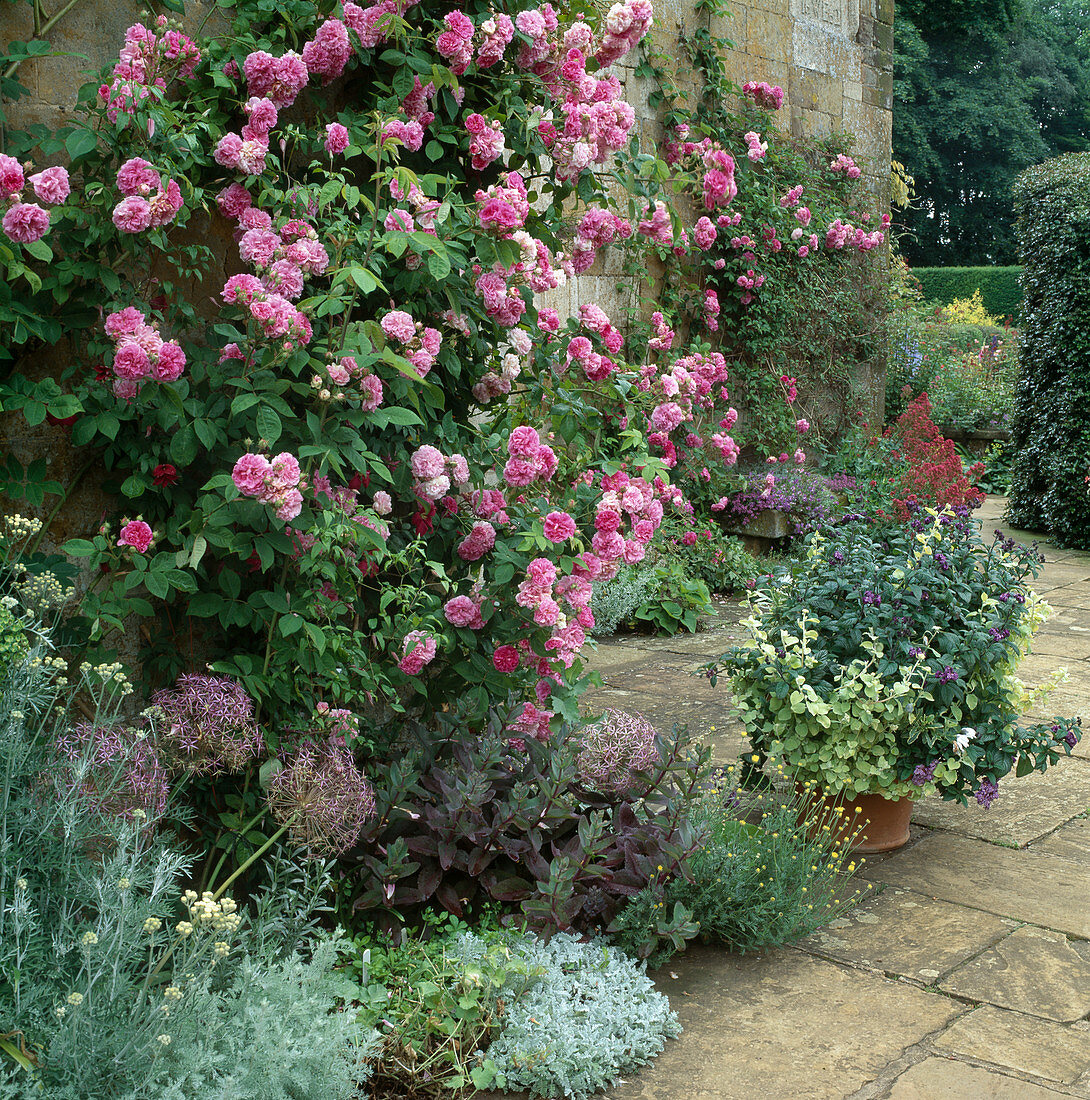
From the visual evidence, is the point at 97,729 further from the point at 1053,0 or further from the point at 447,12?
the point at 1053,0

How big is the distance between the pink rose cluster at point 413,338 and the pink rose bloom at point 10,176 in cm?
80

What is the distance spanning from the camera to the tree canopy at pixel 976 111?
26.5m

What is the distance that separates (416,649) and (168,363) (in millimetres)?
898

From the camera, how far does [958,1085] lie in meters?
2.20

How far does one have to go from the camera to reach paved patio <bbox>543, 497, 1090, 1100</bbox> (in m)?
2.23

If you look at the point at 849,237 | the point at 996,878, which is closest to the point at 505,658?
the point at 996,878

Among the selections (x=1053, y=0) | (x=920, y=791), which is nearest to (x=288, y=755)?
(x=920, y=791)

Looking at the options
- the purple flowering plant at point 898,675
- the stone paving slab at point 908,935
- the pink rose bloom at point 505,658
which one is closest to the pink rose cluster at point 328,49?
the pink rose bloom at point 505,658

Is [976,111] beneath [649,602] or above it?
above

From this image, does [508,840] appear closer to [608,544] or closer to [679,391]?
[608,544]

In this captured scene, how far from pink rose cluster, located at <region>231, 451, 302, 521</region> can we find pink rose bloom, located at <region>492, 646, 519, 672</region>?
0.76 metres

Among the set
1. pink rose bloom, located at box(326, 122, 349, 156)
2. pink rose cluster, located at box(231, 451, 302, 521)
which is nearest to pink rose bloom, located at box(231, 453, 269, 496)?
pink rose cluster, located at box(231, 451, 302, 521)

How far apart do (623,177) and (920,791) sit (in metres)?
2.06

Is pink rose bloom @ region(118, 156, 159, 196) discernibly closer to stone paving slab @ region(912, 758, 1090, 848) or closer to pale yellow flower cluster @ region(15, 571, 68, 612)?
pale yellow flower cluster @ region(15, 571, 68, 612)
